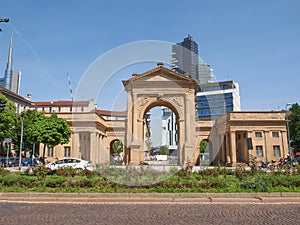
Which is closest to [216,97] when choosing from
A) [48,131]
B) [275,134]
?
[275,134]

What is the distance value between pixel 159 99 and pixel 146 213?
3764 cm

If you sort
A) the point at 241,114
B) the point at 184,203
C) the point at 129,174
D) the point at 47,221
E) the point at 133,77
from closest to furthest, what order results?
the point at 47,221, the point at 184,203, the point at 129,174, the point at 241,114, the point at 133,77

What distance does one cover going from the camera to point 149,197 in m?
12.8

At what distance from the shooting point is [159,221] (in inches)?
328

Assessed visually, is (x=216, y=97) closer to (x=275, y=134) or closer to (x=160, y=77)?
(x=275, y=134)

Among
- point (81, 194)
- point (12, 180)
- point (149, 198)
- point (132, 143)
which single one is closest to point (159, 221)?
point (149, 198)

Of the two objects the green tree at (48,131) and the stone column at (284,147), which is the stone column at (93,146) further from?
the stone column at (284,147)

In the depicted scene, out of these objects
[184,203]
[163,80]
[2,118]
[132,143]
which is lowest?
[184,203]

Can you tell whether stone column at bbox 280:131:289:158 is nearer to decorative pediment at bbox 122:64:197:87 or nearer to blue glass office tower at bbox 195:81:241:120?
decorative pediment at bbox 122:64:197:87

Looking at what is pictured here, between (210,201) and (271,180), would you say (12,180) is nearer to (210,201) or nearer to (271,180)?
(210,201)

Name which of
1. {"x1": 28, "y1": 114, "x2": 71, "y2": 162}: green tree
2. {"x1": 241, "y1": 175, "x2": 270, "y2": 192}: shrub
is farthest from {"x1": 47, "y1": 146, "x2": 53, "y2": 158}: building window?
{"x1": 241, "y1": 175, "x2": 270, "y2": 192}: shrub

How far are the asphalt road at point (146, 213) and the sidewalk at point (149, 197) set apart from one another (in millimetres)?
669

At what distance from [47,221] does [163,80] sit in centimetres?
4005

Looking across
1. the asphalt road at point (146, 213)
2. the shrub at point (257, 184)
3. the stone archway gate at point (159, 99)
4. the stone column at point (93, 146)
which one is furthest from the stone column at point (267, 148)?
the asphalt road at point (146, 213)
